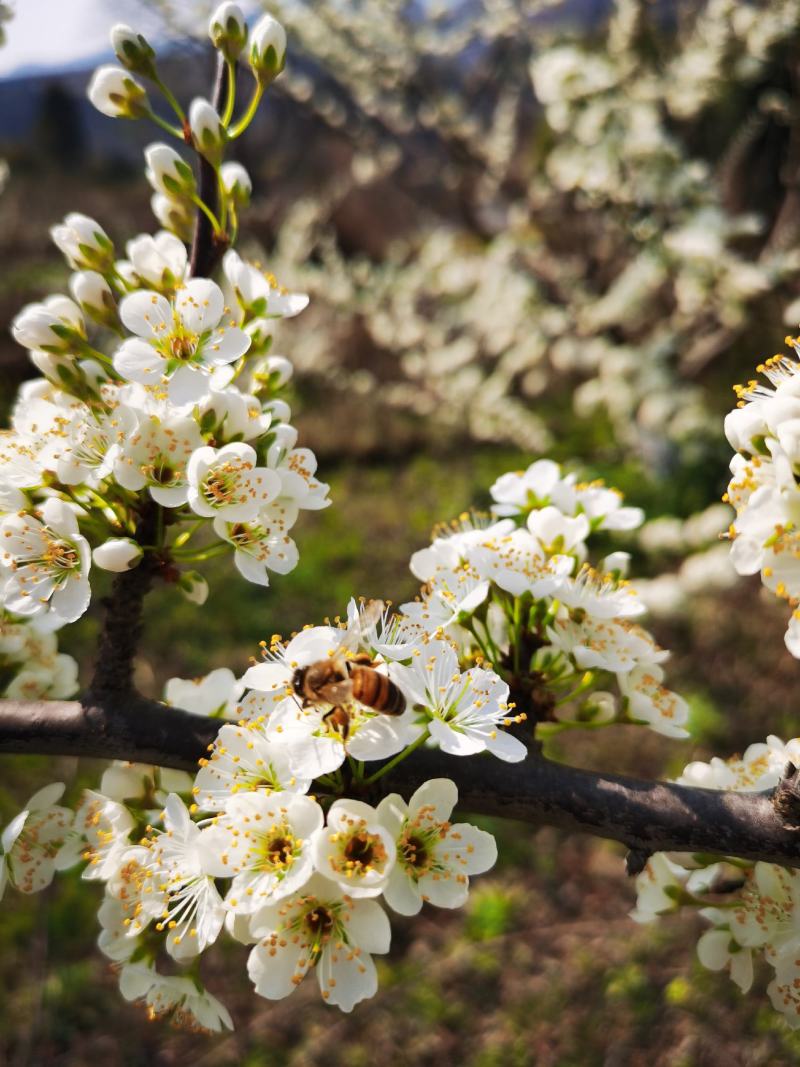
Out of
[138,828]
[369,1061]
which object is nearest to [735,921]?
[138,828]

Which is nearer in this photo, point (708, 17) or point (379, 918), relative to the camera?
point (379, 918)

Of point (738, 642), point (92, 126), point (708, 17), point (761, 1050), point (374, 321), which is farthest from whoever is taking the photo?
point (92, 126)

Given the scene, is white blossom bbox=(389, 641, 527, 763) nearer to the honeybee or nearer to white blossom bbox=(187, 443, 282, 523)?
the honeybee

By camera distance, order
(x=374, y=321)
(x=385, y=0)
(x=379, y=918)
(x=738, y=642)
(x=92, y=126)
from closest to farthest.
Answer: (x=379, y=918)
(x=738, y=642)
(x=385, y=0)
(x=374, y=321)
(x=92, y=126)

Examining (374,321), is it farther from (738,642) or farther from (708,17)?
(738,642)

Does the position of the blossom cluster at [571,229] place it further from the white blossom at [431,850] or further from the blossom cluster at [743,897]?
the white blossom at [431,850]

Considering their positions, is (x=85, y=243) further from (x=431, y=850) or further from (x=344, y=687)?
(x=431, y=850)

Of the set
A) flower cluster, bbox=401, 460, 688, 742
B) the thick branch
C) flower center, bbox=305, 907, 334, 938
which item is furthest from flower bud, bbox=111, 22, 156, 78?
flower center, bbox=305, 907, 334, 938

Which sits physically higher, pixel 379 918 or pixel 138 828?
pixel 379 918

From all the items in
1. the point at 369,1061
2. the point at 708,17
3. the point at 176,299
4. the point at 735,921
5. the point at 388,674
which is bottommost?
the point at 369,1061
